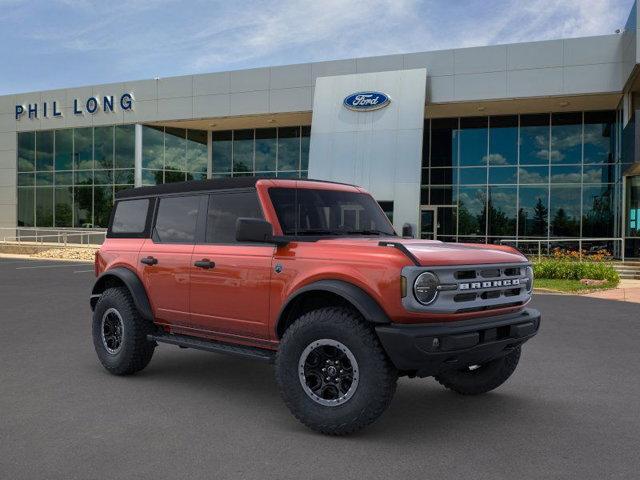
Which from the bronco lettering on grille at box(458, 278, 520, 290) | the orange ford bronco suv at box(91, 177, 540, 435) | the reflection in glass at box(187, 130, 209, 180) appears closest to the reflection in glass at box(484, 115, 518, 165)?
the reflection in glass at box(187, 130, 209, 180)

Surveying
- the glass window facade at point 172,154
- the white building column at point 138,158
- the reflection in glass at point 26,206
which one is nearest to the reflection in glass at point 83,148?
the white building column at point 138,158

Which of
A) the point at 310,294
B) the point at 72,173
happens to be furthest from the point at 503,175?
the point at 310,294

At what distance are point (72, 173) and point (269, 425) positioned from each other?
35200 mm

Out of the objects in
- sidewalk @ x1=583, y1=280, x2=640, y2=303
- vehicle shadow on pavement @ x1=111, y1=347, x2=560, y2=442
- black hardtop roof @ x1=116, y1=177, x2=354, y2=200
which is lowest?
vehicle shadow on pavement @ x1=111, y1=347, x2=560, y2=442

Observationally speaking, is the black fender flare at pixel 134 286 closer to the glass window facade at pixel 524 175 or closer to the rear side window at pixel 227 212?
the rear side window at pixel 227 212

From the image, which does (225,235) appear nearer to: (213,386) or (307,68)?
(213,386)

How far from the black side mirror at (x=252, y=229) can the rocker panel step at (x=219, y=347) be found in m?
1.01

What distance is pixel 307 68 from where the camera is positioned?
1152 inches

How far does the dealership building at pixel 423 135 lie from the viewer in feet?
83.5

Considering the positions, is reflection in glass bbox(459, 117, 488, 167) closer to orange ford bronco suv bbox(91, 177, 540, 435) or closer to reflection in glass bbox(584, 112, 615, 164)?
reflection in glass bbox(584, 112, 615, 164)

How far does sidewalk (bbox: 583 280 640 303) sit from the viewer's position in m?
15.0

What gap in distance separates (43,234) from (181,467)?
36565 millimetres

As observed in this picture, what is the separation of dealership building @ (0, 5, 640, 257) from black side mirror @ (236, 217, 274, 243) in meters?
20.0

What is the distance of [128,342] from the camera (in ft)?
21.2
